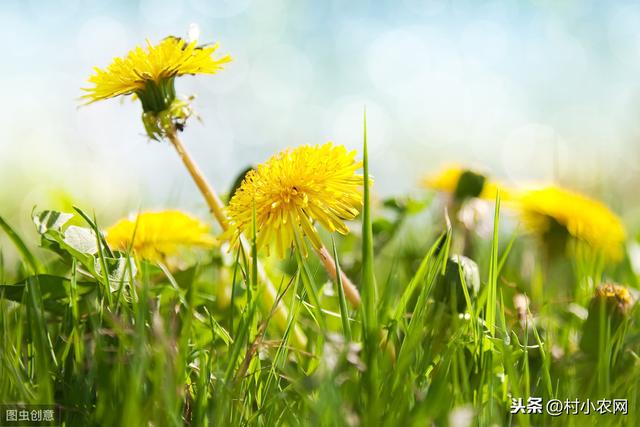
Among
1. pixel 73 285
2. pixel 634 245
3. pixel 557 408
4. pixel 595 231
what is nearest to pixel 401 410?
pixel 557 408

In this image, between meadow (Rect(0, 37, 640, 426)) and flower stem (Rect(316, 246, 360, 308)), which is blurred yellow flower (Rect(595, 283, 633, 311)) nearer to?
meadow (Rect(0, 37, 640, 426))

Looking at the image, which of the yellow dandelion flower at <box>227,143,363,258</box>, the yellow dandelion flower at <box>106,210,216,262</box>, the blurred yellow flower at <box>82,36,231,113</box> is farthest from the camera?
the yellow dandelion flower at <box>106,210,216,262</box>

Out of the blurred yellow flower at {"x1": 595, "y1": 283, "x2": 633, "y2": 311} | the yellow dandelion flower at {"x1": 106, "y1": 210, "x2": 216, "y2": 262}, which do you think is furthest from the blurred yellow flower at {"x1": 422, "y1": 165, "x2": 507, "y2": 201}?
the yellow dandelion flower at {"x1": 106, "y1": 210, "x2": 216, "y2": 262}

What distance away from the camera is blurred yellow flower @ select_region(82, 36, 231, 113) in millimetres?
1061

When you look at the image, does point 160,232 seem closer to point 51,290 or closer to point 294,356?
point 51,290

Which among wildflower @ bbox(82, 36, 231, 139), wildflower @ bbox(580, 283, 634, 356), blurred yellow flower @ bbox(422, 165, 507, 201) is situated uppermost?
wildflower @ bbox(82, 36, 231, 139)

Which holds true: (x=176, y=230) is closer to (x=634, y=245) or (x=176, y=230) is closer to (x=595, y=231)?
(x=595, y=231)

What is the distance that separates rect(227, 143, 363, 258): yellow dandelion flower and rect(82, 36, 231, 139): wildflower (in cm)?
22

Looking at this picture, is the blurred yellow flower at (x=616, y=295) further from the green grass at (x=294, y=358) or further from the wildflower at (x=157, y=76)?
the wildflower at (x=157, y=76)

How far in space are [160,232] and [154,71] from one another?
0.37 meters

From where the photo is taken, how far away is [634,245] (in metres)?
1.78

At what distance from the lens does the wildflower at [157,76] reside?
1.06 m

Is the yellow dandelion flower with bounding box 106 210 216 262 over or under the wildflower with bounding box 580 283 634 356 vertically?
over

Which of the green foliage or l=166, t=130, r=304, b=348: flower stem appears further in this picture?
l=166, t=130, r=304, b=348: flower stem
